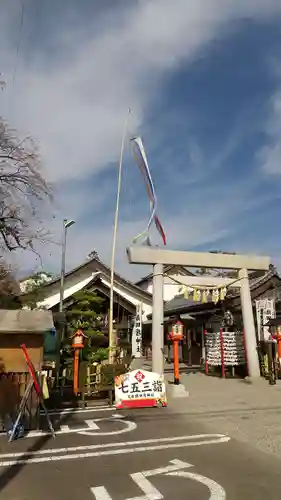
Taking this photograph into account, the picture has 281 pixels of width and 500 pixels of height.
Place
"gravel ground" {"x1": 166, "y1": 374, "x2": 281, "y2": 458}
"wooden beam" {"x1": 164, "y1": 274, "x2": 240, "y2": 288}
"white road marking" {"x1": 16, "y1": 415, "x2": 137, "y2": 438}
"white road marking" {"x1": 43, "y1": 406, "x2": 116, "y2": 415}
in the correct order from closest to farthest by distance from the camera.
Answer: "gravel ground" {"x1": 166, "y1": 374, "x2": 281, "y2": 458}, "white road marking" {"x1": 16, "y1": 415, "x2": 137, "y2": 438}, "white road marking" {"x1": 43, "y1": 406, "x2": 116, "y2": 415}, "wooden beam" {"x1": 164, "y1": 274, "x2": 240, "y2": 288}

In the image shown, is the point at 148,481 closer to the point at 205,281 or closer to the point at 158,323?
the point at 158,323

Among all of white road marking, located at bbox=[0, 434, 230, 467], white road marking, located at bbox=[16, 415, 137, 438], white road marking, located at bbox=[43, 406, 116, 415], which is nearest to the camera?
white road marking, located at bbox=[0, 434, 230, 467]

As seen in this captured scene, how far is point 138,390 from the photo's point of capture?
1132cm

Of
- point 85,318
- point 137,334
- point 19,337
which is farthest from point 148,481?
point 137,334

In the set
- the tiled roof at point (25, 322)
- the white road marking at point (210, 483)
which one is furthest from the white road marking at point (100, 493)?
the tiled roof at point (25, 322)

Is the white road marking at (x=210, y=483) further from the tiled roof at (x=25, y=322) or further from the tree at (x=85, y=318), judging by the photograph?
the tree at (x=85, y=318)

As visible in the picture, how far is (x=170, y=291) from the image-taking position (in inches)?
1841

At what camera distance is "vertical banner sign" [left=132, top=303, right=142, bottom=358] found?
2733cm

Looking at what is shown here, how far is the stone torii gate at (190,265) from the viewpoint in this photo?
48.8ft

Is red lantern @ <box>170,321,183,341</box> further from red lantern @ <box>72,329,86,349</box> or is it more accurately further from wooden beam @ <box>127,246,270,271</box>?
red lantern @ <box>72,329,86,349</box>

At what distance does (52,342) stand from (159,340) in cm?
465

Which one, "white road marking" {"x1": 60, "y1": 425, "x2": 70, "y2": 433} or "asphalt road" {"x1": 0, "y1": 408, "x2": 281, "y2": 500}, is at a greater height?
"white road marking" {"x1": 60, "y1": 425, "x2": 70, "y2": 433}

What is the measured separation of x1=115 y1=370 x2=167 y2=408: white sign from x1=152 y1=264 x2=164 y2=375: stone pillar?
7.82ft

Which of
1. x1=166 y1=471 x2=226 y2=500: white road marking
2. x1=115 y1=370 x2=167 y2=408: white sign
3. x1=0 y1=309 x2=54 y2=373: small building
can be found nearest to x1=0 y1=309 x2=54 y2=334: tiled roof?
x1=0 y1=309 x2=54 y2=373: small building
